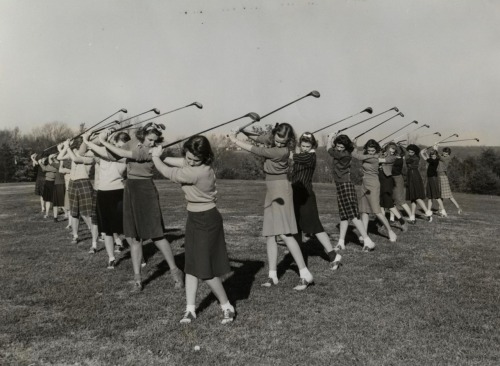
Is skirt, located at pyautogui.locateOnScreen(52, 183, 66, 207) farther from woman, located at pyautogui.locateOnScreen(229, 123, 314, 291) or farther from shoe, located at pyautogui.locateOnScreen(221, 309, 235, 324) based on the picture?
shoe, located at pyautogui.locateOnScreen(221, 309, 235, 324)

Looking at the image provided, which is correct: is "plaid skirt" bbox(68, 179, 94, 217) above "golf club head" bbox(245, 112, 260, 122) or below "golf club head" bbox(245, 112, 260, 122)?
below

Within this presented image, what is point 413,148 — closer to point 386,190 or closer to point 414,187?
point 414,187

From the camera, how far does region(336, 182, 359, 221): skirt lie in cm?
840

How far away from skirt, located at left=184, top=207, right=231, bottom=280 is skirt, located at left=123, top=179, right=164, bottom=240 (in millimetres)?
1324

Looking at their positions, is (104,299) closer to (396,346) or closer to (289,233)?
(289,233)

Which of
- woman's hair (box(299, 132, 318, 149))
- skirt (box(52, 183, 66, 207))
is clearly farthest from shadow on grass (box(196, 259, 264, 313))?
skirt (box(52, 183, 66, 207))

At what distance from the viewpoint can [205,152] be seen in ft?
15.9

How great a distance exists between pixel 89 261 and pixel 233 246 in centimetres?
267

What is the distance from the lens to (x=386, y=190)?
11438 mm

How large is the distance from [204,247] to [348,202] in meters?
4.12

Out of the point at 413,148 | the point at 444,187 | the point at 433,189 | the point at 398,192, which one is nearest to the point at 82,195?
the point at 398,192

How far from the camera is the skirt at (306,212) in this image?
7129 mm

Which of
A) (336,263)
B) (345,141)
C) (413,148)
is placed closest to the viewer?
(336,263)

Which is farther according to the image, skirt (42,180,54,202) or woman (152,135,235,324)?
skirt (42,180,54,202)
